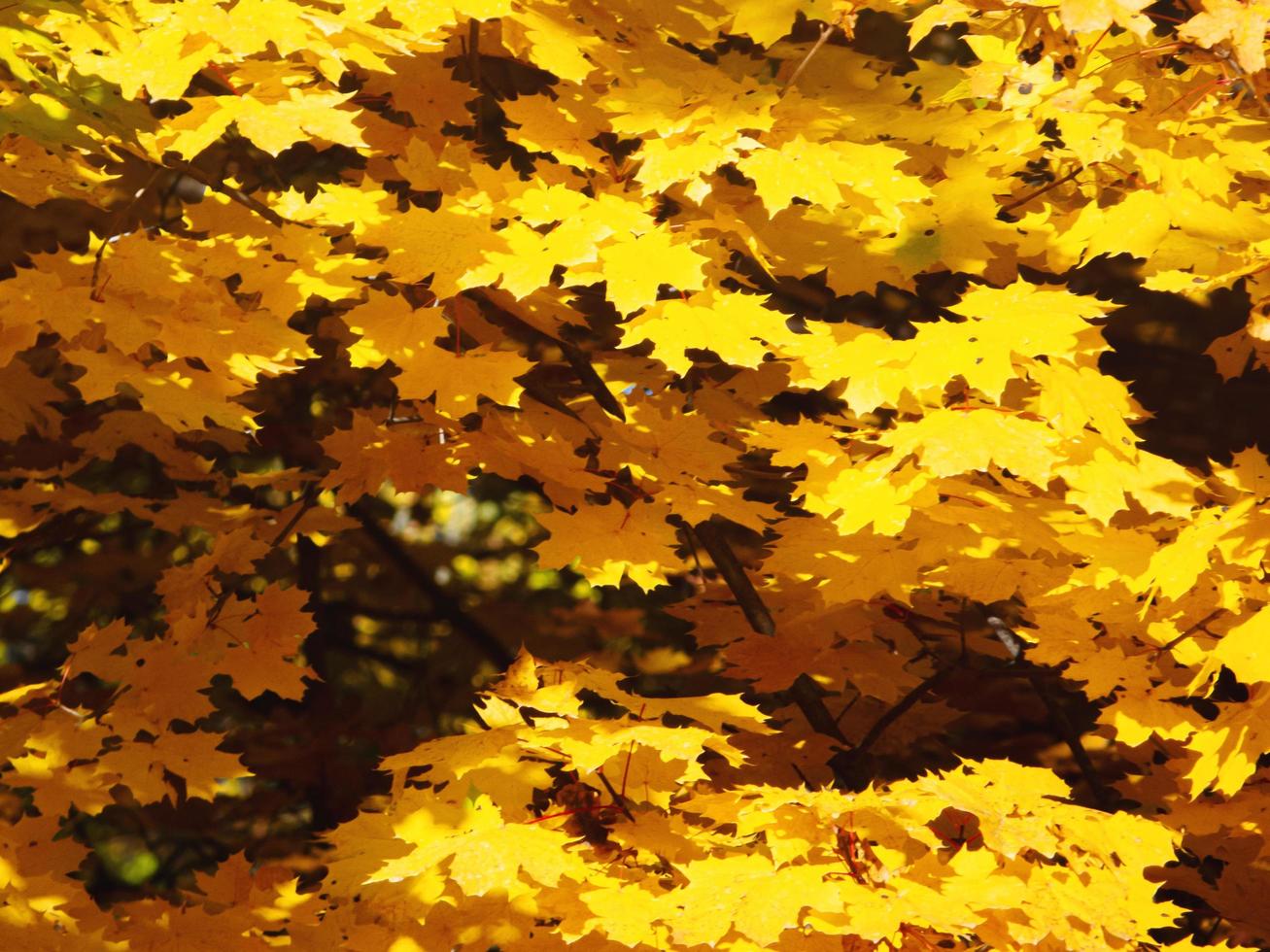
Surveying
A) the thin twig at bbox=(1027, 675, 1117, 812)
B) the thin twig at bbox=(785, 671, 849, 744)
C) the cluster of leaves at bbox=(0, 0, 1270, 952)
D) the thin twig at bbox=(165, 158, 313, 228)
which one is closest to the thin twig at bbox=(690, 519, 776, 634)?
the cluster of leaves at bbox=(0, 0, 1270, 952)

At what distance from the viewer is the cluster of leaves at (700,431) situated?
2.02 meters

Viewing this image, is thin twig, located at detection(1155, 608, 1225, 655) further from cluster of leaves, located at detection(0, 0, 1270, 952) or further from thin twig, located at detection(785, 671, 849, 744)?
thin twig, located at detection(785, 671, 849, 744)

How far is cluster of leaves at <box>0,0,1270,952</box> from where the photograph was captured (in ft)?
6.63

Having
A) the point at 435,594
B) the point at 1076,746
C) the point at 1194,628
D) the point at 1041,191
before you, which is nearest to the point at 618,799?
the point at 1194,628

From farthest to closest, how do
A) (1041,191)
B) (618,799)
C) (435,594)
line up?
(435,594)
(1041,191)
(618,799)

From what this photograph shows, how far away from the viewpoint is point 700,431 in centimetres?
288

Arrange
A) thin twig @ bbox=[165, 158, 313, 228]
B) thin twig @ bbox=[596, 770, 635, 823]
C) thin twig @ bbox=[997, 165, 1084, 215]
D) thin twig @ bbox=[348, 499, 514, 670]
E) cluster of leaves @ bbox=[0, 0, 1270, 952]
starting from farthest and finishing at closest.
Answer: thin twig @ bbox=[348, 499, 514, 670]
thin twig @ bbox=[997, 165, 1084, 215]
thin twig @ bbox=[165, 158, 313, 228]
thin twig @ bbox=[596, 770, 635, 823]
cluster of leaves @ bbox=[0, 0, 1270, 952]

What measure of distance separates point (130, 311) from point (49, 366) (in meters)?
1.86

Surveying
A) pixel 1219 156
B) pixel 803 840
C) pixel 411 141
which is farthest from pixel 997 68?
pixel 803 840

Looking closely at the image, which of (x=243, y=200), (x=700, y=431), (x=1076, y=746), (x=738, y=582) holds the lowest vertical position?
(x=1076, y=746)

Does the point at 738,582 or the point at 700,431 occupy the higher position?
the point at 700,431

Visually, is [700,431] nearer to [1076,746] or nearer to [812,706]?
[812,706]

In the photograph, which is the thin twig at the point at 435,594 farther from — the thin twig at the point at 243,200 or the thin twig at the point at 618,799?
the thin twig at the point at 618,799

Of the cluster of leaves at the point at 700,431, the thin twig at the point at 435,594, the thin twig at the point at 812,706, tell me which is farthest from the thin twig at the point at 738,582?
the thin twig at the point at 435,594
